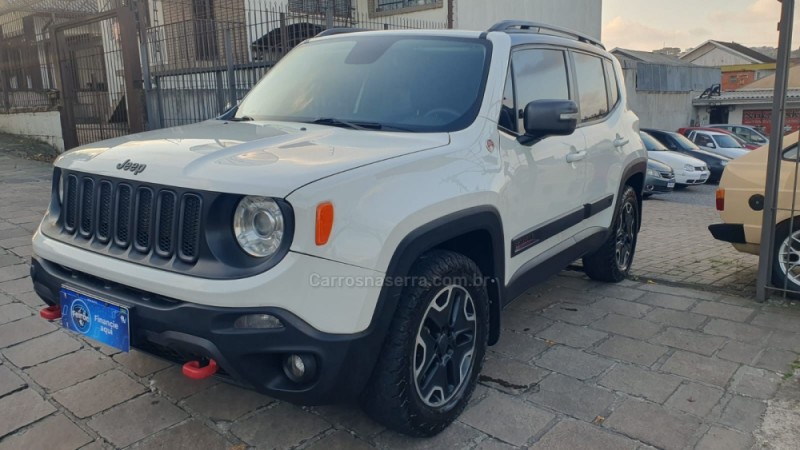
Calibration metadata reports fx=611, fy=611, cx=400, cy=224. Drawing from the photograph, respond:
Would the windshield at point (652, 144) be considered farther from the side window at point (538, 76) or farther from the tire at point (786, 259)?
the side window at point (538, 76)

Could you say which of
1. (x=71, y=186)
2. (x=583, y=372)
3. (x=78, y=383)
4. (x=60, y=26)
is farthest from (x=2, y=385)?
(x=60, y=26)

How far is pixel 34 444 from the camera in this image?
269 centimetres

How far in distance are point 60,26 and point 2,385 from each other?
9.33m

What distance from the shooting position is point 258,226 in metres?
2.30

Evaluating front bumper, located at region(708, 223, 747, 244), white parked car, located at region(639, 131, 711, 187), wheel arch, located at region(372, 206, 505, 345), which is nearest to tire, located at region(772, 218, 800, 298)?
front bumper, located at region(708, 223, 747, 244)

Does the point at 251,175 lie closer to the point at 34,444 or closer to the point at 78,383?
the point at 34,444

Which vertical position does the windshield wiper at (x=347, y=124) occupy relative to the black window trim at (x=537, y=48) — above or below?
below

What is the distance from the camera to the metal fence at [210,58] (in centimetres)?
892

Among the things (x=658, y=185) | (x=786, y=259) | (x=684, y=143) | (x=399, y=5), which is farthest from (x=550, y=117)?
(x=399, y=5)

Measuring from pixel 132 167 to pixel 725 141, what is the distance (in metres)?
18.3

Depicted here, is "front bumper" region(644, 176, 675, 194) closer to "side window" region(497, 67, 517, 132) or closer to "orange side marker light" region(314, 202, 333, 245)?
"side window" region(497, 67, 517, 132)

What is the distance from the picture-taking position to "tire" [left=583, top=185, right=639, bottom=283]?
4.99 metres

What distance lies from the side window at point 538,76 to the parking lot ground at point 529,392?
1491 millimetres

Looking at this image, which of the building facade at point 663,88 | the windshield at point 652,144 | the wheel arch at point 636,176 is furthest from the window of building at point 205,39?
the building facade at point 663,88
